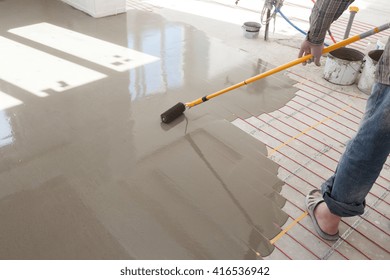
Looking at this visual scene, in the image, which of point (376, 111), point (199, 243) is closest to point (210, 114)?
point (199, 243)

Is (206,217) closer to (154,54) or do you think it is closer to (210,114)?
(210,114)

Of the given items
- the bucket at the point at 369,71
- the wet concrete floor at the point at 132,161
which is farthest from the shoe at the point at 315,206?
the bucket at the point at 369,71

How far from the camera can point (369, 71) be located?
266 cm

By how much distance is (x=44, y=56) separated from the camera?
300 cm

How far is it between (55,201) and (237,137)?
117 centimetres

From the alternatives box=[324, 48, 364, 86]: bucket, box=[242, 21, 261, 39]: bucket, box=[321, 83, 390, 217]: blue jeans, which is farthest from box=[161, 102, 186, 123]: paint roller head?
box=[242, 21, 261, 39]: bucket

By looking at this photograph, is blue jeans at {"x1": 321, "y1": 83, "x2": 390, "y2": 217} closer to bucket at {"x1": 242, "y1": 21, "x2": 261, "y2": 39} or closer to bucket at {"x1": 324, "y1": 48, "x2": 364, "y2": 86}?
bucket at {"x1": 324, "y1": 48, "x2": 364, "y2": 86}

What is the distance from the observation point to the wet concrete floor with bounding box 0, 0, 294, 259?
5.16ft

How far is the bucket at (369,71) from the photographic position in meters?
2.61

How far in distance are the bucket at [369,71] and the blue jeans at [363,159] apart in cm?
158

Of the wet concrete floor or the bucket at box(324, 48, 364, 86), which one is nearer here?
the wet concrete floor

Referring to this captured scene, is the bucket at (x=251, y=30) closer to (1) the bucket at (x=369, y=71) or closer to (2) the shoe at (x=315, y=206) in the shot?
(1) the bucket at (x=369, y=71)

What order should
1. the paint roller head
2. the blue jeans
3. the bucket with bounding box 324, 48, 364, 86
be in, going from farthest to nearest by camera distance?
1. the bucket with bounding box 324, 48, 364, 86
2. the paint roller head
3. the blue jeans

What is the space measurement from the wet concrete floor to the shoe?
15 cm
